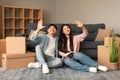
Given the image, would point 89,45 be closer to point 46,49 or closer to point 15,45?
point 46,49

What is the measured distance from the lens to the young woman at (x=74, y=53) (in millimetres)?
3957

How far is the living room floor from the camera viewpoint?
3.51 meters

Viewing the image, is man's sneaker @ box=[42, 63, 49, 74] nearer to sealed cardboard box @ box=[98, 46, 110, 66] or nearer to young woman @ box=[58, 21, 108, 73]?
young woman @ box=[58, 21, 108, 73]

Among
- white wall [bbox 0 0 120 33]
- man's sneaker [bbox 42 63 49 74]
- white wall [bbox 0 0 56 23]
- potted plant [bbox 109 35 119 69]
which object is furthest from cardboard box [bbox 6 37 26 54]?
white wall [bbox 0 0 56 23]

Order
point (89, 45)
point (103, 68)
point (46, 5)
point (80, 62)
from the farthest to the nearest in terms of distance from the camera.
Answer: point (46, 5) < point (89, 45) < point (80, 62) < point (103, 68)

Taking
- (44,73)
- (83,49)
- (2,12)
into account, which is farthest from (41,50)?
(2,12)

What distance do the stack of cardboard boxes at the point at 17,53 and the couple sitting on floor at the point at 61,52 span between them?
19cm

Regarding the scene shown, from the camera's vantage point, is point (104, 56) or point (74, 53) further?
point (104, 56)

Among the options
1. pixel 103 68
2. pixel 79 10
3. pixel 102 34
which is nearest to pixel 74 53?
pixel 103 68

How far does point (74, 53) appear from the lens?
4152 millimetres

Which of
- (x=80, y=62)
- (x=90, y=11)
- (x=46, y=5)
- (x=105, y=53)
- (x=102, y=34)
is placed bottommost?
(x=80, y=62)

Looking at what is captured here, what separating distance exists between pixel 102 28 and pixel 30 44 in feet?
6.17

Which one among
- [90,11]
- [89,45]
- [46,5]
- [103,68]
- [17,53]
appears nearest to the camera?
[103,68]

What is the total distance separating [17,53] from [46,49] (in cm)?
52
